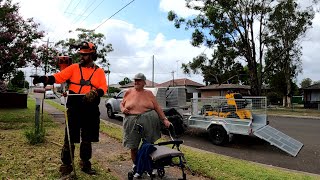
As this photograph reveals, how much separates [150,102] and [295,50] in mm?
33285

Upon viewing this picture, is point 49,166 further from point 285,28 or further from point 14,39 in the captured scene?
point 285,28

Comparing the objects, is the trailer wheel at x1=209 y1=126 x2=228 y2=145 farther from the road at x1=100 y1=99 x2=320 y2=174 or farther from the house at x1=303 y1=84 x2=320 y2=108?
the house at x1=303 y1=84 x2=320 y2=108

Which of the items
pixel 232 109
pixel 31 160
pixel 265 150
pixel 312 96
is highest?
pixel 312 96

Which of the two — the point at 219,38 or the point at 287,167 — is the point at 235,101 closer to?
the point at 287,167

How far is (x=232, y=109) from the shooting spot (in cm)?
1068

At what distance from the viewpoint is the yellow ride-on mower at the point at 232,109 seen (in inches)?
411

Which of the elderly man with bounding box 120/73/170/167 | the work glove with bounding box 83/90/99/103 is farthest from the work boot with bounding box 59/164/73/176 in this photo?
the work glove with bounding box 83/90/99/103

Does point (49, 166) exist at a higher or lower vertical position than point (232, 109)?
lower

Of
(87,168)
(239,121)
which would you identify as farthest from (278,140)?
(87,168)

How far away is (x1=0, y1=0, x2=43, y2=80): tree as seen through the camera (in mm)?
12102

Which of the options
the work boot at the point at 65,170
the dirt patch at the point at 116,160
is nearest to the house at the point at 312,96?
the dirt patch at the point at 116,160

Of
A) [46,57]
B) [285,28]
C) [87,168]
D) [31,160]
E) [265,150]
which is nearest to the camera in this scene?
[87,168]

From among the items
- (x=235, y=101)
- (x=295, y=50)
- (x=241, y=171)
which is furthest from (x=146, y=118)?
(x=295, y=50)

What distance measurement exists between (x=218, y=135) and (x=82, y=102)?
21.6 feet
